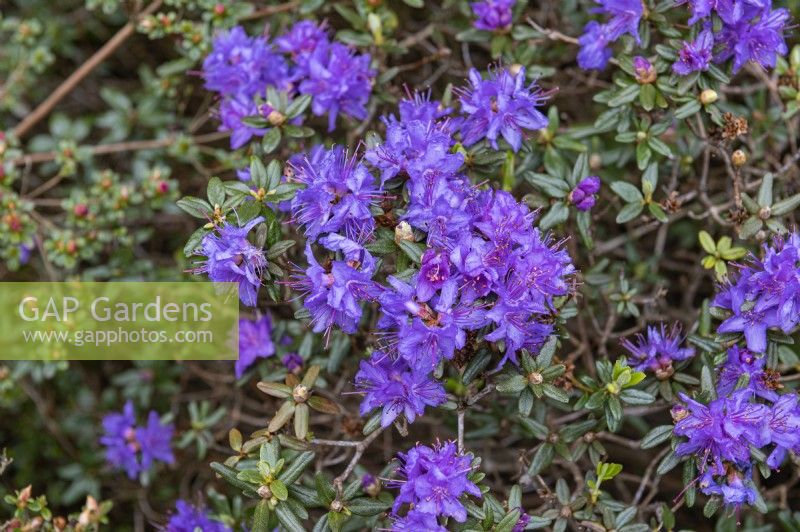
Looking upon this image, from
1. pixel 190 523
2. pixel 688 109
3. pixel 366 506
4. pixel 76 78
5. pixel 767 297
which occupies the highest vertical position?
pixel 688 109

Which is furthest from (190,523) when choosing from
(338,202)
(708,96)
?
(708,96)

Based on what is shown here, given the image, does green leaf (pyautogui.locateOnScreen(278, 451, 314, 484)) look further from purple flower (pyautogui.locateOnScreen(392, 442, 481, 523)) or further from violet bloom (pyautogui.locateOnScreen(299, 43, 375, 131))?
violet bloom (pyautogui.locateOnScreen(299, 43, 375, 131))

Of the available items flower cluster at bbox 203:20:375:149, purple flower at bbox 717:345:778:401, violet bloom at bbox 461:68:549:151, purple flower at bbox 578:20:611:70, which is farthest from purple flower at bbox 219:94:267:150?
purple flower at bbox 717:345:778:401

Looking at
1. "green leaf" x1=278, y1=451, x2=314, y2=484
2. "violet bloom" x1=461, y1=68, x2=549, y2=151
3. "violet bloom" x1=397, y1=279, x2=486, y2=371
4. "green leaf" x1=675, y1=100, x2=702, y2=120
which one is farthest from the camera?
"green leaf" x1=675, y1=100, x2=702, y2=120

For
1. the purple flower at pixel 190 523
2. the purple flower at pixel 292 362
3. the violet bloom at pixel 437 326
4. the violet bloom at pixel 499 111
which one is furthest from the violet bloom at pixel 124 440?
the violet bloom at pixel 499 111

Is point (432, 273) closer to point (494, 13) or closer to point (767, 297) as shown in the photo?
point (767, 297)

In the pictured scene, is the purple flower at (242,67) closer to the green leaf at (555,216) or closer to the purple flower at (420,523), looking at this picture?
the green leaf at (555,216)
